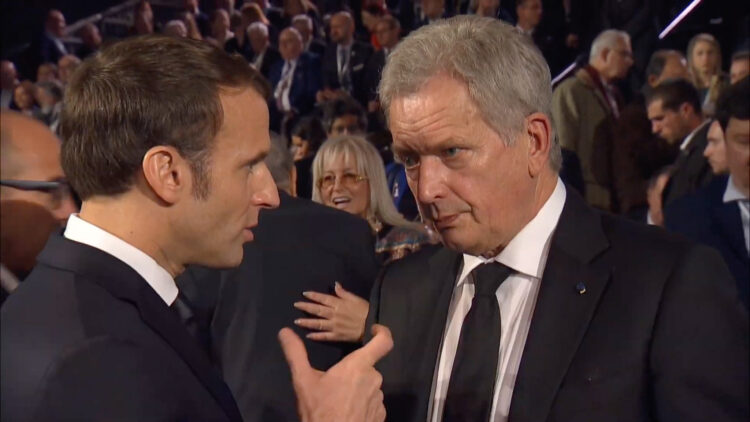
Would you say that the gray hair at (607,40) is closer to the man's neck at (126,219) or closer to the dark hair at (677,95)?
the dark hair at (677,95)

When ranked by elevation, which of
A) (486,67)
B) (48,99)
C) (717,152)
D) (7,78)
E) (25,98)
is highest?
(486,67)

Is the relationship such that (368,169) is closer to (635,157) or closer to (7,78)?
(635,157)

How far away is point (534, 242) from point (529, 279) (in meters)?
0.07

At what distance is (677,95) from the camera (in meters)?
4.92

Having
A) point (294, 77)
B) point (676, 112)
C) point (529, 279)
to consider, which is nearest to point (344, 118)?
point (676, 112)

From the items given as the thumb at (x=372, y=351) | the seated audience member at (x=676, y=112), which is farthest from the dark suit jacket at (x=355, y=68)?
the thumb at (x=372, y=351)

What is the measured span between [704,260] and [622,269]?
0.14 metres

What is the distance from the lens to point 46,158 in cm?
212

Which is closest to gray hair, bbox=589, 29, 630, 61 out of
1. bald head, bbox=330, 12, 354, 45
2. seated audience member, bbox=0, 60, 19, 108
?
bald head, bbox=330, 12, 354, 45

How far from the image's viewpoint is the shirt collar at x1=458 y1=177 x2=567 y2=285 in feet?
5.86

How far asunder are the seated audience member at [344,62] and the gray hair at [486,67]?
12.5 ft

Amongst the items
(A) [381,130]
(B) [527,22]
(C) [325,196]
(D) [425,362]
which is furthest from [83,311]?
(A) [381,130]

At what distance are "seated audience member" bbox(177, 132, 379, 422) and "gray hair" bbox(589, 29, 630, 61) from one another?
3.09 metres

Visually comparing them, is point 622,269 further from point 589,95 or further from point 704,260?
point 589,95
